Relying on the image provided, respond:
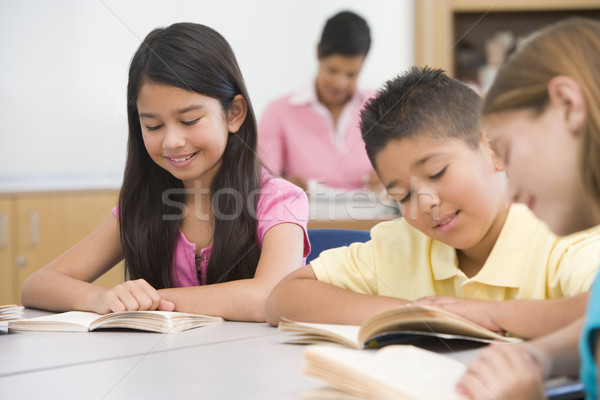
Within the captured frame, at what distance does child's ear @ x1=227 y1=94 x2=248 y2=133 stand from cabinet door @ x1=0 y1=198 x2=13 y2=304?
5.26 feet

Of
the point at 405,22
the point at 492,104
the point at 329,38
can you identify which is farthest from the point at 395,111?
the point at 405,22

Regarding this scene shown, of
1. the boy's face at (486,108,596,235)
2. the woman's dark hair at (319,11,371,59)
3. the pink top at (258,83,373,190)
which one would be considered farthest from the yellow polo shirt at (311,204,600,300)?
the pink top at (258,83,373,190)

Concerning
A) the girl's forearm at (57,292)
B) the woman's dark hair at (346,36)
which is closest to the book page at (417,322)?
the girl's forearm at (57,292)

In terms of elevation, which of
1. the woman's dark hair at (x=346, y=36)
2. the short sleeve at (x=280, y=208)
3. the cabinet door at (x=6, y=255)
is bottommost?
the cabinet door at (x=6, y=255)

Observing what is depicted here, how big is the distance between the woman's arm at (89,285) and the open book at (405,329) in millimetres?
367

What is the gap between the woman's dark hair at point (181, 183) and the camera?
1286 mm

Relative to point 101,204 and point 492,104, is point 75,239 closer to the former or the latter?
point 101,204

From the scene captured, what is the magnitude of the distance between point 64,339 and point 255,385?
40cm

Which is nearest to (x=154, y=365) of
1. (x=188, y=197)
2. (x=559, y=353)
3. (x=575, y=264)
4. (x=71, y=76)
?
(x=559, y=353)

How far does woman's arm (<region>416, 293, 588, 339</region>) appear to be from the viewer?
2.49 feet

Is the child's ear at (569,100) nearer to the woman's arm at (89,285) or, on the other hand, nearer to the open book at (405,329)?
the open book at (405,329)

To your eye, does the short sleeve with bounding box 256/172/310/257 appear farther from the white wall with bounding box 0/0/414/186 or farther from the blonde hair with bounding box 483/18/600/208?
the white wall with bounding box 0/0/414/186

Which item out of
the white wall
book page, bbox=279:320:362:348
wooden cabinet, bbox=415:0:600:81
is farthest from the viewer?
wooden cabinet, bbox=415:0:600:81

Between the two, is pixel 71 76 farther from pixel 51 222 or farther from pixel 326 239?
pixel 326 239
